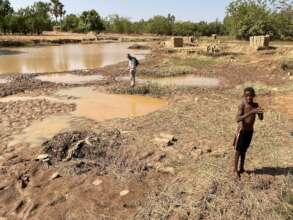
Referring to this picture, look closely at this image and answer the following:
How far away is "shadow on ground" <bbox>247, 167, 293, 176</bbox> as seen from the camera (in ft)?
19.0

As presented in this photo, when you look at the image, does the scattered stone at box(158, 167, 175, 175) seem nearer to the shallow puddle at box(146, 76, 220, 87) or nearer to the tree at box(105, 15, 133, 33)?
the shallow puddle at box(146, 76, 220, 87)

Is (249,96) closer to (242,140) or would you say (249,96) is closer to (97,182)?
(242,140)

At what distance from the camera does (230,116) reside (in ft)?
31.4

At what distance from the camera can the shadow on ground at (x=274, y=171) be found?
5.78 meters

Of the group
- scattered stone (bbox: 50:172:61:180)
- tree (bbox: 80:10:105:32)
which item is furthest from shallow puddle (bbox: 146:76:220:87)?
tree (bbox: 80:10:105:32)

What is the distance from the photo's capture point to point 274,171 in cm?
588

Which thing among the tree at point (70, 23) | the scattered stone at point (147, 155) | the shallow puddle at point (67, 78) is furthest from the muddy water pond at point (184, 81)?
the tree at point (70, 23)

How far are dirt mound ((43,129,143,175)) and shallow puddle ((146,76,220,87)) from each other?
8.31m

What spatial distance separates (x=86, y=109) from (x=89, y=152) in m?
4.31

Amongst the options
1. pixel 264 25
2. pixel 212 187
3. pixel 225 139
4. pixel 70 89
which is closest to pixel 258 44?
pixel 264 25

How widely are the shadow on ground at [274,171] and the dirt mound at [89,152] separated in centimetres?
200

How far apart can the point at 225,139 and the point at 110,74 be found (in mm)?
12555

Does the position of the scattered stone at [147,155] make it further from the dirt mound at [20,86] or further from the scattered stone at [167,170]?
the dirt mound at [20,86]

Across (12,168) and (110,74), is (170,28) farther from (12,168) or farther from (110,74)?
(12,168)
